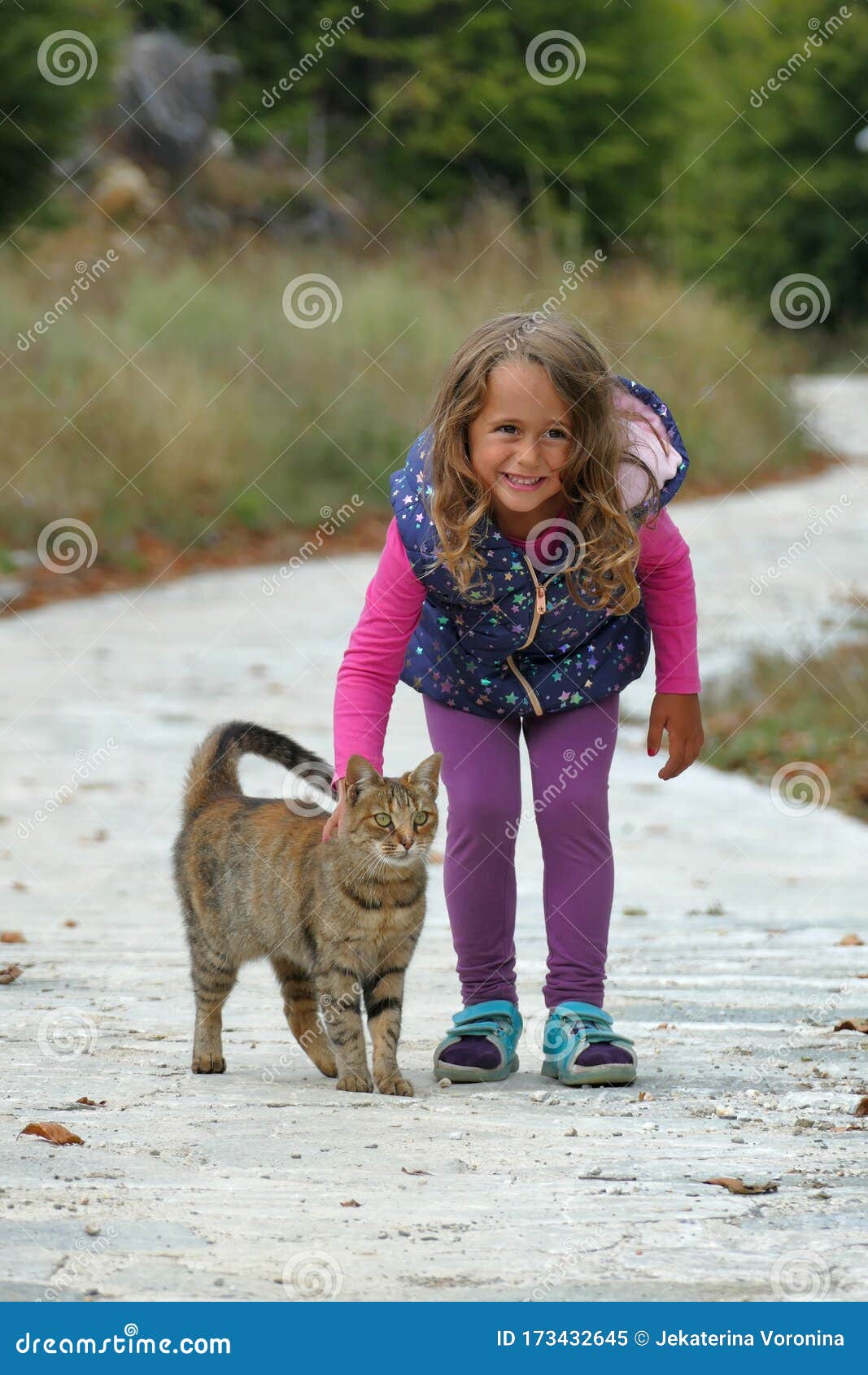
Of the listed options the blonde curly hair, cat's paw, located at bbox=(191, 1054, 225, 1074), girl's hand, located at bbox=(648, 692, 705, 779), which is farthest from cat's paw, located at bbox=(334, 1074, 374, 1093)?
the blonde curly hair

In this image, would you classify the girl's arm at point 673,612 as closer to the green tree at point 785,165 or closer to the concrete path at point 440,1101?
the concrete path at point 440,1101

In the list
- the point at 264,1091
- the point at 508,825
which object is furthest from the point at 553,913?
the point at 264,1091

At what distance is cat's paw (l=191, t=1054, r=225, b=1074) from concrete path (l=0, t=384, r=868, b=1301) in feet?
0.18

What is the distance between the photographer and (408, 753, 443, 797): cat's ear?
3.72 m

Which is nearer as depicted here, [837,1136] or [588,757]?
[837,1136]

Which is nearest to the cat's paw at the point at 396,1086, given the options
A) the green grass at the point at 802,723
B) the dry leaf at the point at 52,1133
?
the dry leaf at the point at 52,1133

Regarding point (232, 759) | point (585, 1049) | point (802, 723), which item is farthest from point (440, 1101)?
point (802, 723)

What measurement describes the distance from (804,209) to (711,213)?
2.19 metres

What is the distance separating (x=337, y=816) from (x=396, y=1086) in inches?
23.4

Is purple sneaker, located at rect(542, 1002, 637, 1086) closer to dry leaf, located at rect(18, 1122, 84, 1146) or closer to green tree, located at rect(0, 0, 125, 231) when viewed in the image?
dry leaf, located at rect(18, 1122, 84, 1146)

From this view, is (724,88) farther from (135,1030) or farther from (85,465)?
(135,1030)

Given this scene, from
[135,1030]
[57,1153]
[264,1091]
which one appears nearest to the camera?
[57,1153]

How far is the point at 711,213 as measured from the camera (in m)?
38.4

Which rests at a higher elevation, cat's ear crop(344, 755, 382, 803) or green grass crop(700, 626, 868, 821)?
green grass crop(700, 626, 868, 821)
